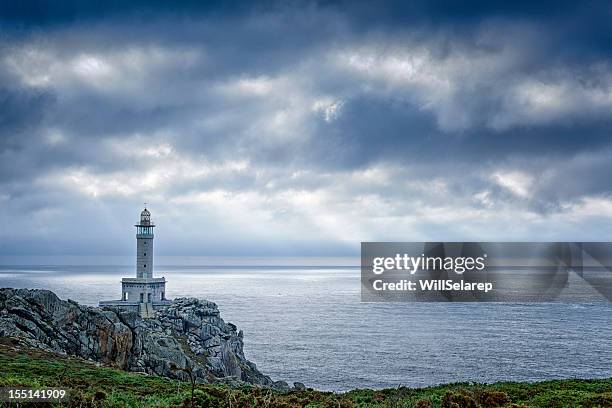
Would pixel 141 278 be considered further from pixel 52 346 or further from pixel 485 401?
pixel 485 401

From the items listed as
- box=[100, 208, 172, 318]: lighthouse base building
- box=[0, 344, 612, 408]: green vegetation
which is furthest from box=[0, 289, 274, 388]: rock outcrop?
box=[100, 208, 172, 318]: lighthouse base building

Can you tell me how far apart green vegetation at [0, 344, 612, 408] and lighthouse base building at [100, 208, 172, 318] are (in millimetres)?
49833

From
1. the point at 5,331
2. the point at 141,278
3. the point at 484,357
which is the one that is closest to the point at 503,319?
the point at 484,357

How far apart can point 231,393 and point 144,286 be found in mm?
71927

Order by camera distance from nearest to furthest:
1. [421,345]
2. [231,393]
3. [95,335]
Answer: [231,393]
[95,335]
[421,345]

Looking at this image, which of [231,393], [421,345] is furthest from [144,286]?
[231,393]

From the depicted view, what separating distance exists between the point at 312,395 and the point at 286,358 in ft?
175

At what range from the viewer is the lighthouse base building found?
2948 inches

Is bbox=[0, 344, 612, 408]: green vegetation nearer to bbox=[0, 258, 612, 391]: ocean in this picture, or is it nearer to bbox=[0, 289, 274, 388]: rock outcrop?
bbox=[0, 289, 274, 388]: rock outcrop

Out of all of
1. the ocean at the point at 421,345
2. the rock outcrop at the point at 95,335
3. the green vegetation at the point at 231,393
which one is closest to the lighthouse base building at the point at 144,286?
the ocean at the point at 421,345

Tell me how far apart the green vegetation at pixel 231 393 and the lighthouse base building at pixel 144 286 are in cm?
4983

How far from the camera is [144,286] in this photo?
258ft

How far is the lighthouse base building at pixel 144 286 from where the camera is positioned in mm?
74875

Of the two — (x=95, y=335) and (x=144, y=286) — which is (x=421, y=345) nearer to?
(x=144, y=286)
